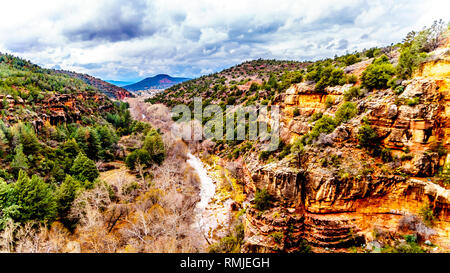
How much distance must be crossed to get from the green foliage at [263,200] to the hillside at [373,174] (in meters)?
0.09

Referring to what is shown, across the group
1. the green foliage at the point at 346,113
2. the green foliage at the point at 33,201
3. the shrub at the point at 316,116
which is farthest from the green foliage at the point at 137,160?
the green foliage at the point at 346,113

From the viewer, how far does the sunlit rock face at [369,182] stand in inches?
575

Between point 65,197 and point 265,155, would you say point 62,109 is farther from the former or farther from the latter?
point 265,155

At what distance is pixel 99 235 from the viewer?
834 inches

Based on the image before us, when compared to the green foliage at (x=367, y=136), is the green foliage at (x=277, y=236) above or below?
below

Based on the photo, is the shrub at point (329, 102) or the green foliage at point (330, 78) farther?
the green foliage at point (330, 78)

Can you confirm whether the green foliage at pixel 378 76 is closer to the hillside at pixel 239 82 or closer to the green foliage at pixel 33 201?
the hillside at pixel 239 82

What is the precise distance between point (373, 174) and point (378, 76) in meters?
9.48

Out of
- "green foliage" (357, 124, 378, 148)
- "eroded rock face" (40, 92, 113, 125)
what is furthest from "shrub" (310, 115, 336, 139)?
"eroded rock face" (40, 92, 113, 125)

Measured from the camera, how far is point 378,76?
19.8 metres

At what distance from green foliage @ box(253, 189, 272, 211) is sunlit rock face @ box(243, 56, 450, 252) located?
407 millimetres

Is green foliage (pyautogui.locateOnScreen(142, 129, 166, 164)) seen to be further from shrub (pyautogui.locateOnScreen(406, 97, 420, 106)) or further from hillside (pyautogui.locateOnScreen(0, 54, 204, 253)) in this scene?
shrub (pyautogui.locateOnScreen(406, 97, 420, 106))

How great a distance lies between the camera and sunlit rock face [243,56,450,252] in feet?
48.0

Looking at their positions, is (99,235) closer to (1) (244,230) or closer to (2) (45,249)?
(2) (45,249)
